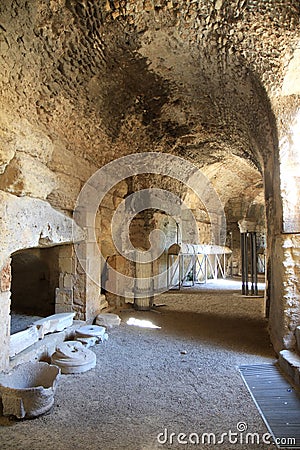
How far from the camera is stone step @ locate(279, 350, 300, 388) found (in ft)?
9.99

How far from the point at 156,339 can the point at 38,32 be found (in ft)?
13.4

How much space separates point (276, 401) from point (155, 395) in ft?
3.58

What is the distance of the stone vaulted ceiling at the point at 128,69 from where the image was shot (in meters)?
2.96

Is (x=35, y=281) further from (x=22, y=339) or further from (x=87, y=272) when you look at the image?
(x=22, y=339)

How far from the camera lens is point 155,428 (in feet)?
7.87

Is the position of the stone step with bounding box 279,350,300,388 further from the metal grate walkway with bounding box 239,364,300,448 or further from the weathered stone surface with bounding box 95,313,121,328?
the weathered stone surface with bounding box 95,313,121,328

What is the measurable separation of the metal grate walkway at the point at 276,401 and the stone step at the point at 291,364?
0.07m

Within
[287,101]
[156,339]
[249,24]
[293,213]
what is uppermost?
[249,24]

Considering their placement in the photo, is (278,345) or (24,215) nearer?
(24,215)

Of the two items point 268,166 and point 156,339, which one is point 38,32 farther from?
point 156,339

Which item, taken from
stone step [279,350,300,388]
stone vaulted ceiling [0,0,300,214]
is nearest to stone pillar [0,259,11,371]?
stone vaulted ceiling [0,0,300,214]

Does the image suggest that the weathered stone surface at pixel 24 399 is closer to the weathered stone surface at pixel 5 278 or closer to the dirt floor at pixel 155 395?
the dirt floor at pixel 155 395

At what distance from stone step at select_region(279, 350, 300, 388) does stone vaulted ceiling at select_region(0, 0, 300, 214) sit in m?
2.49

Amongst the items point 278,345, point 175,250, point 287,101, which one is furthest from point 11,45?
point 175,250
